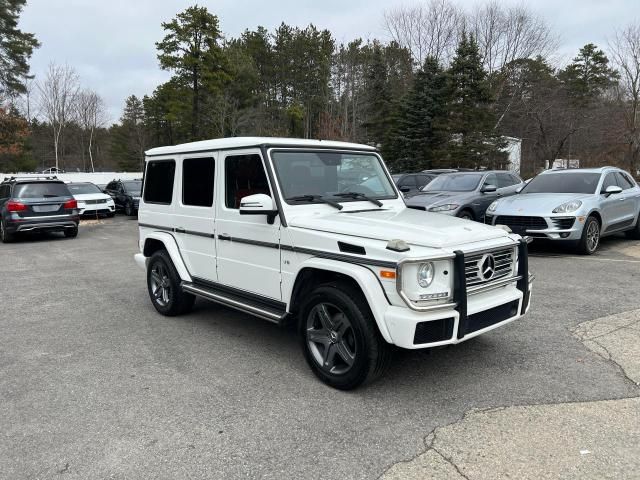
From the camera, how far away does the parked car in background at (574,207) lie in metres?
8.98

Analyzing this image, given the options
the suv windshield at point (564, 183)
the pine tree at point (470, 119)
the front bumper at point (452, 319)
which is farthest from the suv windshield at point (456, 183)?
the pine tree at point (470, 119)

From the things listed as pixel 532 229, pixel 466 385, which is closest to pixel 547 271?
pixel 532 229

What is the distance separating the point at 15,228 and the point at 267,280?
39.6 feet

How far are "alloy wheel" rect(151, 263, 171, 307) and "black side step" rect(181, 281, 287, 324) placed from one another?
0.55m

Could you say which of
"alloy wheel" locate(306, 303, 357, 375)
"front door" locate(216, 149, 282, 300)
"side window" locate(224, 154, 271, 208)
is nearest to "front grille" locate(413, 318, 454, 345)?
"alloy wheel" locate(306, 303, 357, 375)

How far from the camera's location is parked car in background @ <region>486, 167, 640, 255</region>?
8.98m

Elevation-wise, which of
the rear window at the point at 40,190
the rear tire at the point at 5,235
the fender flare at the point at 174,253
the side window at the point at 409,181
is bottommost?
the rear tire at the point at 5,235

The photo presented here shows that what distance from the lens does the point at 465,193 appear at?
37.7ft

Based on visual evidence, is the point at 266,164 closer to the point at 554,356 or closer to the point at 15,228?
the point at 554,356

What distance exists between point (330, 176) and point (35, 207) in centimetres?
1213

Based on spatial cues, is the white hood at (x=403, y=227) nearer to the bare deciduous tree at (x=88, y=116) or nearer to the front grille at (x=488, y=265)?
the front grille at (x=488, y=265)

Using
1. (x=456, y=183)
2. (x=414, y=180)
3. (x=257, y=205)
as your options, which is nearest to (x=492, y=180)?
(x=456, y=183)

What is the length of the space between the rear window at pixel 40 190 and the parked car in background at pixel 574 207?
466 inches

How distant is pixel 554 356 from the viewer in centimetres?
443
